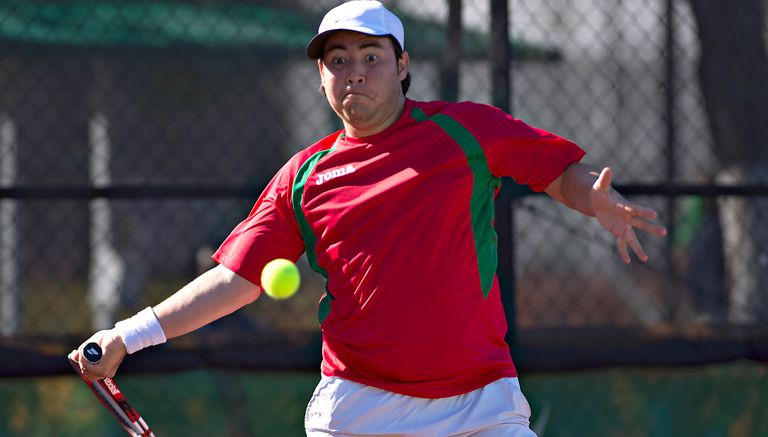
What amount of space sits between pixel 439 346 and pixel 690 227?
3.34 meters

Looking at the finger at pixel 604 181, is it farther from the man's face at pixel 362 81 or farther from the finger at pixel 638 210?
the man's face at pixel 362 81

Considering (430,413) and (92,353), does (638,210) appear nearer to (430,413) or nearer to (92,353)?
(430,413)

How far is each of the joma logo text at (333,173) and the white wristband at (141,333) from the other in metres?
0.63

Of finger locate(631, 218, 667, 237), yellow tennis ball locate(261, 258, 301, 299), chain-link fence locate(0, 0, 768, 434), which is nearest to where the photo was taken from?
finger locate(631, 218, 667, 237)

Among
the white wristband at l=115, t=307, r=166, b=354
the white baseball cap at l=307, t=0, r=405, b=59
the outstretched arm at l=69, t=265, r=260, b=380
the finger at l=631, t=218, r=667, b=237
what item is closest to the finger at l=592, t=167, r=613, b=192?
the finger at l=631, t=218, r=667, b=237

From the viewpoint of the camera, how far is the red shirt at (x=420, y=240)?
305 cm

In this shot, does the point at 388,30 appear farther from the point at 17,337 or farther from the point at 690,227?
the point at 690,227

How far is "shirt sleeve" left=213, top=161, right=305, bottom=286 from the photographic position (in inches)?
129

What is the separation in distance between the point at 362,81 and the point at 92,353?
3.59 feet

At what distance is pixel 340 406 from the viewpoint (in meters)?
3.14

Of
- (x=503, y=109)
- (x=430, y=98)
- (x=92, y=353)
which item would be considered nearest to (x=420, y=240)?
(x=92, y=353)

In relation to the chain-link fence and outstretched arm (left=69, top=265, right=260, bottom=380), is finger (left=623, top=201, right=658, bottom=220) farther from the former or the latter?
the chain-link fence

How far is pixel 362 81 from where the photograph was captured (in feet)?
10.3

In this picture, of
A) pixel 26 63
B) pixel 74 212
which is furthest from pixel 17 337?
pixel 74 212
